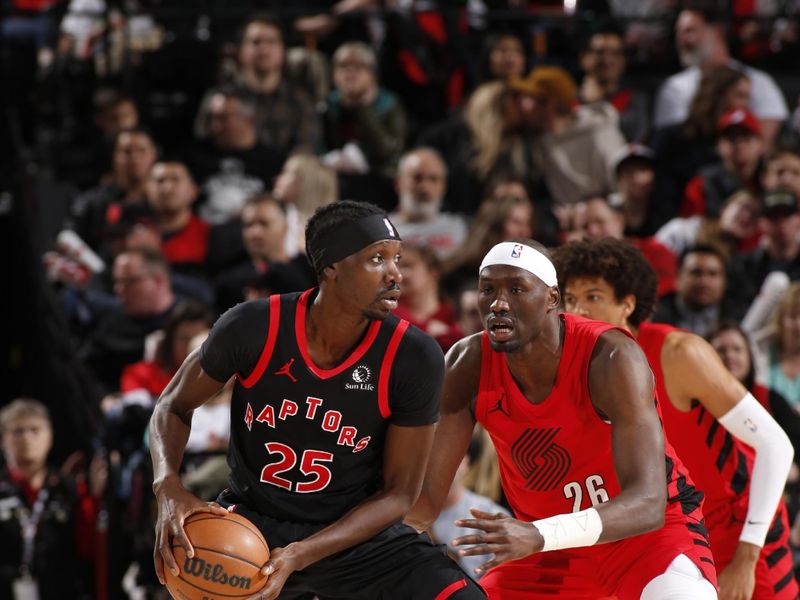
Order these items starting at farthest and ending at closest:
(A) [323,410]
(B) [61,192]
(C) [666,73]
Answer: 1. (C) [666,73]
2. (B) [61,192]
3. (A) [323,410]

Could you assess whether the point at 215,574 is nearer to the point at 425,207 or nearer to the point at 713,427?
the point at 713,427

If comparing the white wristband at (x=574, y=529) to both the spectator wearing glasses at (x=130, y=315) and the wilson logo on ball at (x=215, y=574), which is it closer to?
the wilson logo on ball at (x=215, y=574)

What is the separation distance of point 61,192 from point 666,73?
188 inches

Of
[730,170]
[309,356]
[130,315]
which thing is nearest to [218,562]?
[309,356]

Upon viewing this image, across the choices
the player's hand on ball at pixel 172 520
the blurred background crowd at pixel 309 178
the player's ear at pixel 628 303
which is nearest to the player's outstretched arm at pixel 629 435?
the player's ear at pixel 628 303

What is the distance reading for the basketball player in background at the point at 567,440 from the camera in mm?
3994

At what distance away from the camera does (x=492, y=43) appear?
9.84 metres

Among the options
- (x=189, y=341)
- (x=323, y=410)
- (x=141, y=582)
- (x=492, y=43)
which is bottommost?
(x=141, y=582)

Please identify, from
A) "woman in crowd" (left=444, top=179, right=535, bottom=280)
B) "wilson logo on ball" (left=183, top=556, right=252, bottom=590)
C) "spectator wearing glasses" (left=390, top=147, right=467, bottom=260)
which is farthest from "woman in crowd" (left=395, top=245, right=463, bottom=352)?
"wilson logo on ball" (left=183, top=556, right=252, bottom=590)

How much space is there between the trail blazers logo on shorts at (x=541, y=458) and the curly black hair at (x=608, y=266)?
0.72 metres

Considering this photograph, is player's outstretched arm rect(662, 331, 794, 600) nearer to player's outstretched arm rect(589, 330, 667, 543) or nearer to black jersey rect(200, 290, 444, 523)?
player's outstretched arm rect(589, 330, 667, 543)

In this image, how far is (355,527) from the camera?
4.18 m

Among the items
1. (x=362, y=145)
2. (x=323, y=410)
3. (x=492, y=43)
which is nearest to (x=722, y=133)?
(x=492, y=43)

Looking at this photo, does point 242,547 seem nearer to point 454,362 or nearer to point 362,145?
point 454,362
